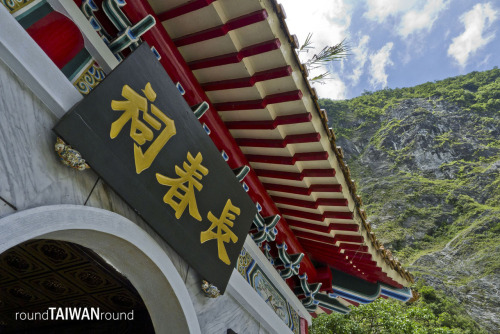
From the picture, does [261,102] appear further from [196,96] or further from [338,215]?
[338,215]

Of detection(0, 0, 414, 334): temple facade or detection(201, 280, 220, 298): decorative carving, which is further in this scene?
detection(201, 280, 220, 298): decorative carving

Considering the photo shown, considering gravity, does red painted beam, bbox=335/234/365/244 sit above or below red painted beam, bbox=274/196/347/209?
below

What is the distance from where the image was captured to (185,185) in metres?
2.21

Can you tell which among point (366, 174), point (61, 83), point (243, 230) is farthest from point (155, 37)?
point (366, 174)

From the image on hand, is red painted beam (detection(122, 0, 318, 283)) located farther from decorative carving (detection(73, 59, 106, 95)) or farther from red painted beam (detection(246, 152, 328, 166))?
decorative carving (detection(73, 59, 106, 95))

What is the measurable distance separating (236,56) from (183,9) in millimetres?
453

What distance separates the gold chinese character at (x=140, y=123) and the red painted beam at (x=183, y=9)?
549 millimetres

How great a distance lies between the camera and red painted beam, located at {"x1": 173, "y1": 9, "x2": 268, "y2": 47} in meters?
2.00

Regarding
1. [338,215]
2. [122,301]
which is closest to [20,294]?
[122,301]

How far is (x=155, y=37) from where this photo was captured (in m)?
2.22

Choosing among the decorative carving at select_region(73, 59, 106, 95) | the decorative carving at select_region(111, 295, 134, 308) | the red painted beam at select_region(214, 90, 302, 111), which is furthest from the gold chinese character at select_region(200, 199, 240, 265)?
the decorative carving at select_region(111, 295, 134, 308)

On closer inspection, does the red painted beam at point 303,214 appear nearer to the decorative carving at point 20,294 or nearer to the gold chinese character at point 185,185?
the gold chinese character at point 185,185

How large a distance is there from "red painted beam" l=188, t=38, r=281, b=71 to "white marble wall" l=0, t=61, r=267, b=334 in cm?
116

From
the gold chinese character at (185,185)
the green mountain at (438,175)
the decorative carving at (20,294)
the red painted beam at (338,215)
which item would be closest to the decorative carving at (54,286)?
the decorative carving at (20,294)
